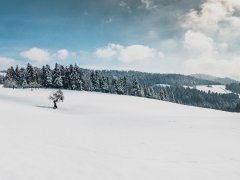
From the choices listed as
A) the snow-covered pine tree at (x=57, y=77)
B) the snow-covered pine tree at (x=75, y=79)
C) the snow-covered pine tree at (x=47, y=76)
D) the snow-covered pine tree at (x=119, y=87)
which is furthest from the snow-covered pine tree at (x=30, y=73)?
the snow-covered pine tree at (x=119, y=87)

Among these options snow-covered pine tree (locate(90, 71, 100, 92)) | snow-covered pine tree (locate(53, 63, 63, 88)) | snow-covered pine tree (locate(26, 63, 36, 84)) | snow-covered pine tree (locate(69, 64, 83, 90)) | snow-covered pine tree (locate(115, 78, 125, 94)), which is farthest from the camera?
snow-covered pine tree (locate(90, 71, 100, 92))

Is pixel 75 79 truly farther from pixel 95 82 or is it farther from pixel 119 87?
pixel 119 87

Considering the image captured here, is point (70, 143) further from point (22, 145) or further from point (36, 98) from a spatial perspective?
point (36, 98)

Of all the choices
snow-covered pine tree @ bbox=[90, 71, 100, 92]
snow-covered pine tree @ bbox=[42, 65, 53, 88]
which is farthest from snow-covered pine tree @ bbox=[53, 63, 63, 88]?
snow-covered pine tree @ bbox=[90, 71, 100, 92]

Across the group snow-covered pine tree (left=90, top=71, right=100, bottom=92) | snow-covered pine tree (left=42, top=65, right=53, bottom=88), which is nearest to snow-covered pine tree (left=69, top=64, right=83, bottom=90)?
snow-covered pine tree (left=42, top=65, right=53, bottom=88)

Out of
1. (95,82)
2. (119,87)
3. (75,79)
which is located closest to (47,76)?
(75,79)

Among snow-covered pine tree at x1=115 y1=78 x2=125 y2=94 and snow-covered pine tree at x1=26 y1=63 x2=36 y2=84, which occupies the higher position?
snow-covered pine tree at x1=26 y1=63 x2=36 y2=84

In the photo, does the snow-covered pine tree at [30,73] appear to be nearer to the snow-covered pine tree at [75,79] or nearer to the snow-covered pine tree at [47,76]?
the snow-covered pine tree at [47,76]

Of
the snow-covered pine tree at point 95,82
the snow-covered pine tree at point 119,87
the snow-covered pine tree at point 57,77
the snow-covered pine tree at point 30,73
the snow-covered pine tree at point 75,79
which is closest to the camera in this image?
the snow-covered pine tree at point 57,77

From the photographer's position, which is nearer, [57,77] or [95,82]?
[57,77]

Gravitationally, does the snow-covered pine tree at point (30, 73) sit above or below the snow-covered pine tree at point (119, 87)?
above

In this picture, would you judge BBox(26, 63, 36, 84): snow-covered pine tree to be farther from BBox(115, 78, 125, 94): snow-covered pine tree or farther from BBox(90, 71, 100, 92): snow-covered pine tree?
BBox(115, 78, 125, 94): snow-covered pine tree

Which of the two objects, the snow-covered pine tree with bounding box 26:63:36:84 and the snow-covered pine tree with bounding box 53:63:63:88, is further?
the snow-covered pine tree with bounding box 26:63:36:84

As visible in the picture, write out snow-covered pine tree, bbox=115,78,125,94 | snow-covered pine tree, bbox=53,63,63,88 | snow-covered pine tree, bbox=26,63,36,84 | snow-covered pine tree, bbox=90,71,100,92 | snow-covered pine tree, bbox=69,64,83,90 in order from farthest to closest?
1. snow-covered pine tree, bbox=90,71,100,92
2. snow-covered pine tree, bbox=115,78,125,94
3. snow-covered pine tree, bbox=26,63,36,84
4. snow-covered pine tree, bbox=69,64,83,90
5. snow-covered pine tree, bbox=53,63,63,88
